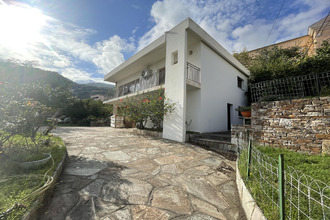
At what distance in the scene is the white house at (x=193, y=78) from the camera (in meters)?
6.09

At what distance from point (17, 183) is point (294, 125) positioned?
6336 mm

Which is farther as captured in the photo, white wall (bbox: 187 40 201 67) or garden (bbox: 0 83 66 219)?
white wall (bbox: 187 40 201 67)

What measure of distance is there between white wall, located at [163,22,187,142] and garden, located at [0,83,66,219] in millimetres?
4290

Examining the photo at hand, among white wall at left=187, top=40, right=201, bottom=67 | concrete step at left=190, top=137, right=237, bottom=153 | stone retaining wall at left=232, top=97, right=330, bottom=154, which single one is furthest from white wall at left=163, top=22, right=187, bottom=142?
stone retaining wall at left=232, top=97, right=330, bottom=154

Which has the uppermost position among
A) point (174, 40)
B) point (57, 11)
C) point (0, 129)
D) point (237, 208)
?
point (174, 40)

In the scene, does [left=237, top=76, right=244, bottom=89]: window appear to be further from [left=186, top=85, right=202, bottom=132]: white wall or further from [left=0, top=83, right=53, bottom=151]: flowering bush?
[left=0, top=83, right=53, bottom=151]: flowering bush

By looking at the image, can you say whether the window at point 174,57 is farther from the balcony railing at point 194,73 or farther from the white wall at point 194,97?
the white wall at point 194,97

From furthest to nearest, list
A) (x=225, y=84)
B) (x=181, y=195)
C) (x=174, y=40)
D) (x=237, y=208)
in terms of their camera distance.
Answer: (x=225, y=84) → (x=174, y=40) → (x=181, y=195) → (x=237, y=208)

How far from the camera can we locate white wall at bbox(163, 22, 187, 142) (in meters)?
5.92

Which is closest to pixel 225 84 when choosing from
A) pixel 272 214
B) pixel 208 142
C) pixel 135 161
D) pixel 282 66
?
pixel 282 66

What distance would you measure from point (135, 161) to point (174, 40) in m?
5.96

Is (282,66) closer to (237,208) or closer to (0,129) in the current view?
(237,208)

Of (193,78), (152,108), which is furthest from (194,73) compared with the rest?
(152,108)

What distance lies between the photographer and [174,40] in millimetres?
6578
